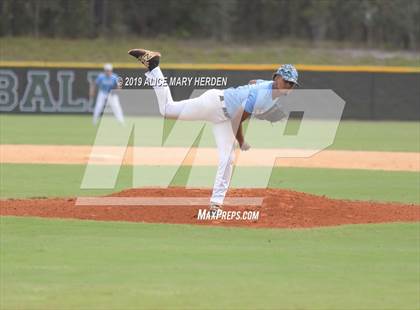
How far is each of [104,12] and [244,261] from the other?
5206 centimetres

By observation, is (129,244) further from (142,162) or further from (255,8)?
(255,8)

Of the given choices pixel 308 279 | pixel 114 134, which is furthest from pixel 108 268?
pixel 114 134

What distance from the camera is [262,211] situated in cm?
1497

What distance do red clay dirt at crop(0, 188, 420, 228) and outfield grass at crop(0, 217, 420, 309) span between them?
0.59 metres

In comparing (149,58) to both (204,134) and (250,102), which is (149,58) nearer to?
(250,102)

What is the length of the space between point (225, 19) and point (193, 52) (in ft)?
27.4

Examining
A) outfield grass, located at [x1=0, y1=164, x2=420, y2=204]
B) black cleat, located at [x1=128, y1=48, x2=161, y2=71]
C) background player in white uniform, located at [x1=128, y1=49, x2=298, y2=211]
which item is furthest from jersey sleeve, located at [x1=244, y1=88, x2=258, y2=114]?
outfield grass, located at [x1=0, y1=164, x2=420, y2=204]

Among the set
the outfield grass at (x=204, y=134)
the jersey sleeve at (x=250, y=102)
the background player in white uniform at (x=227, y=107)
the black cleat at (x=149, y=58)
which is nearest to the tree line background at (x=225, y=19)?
the outfield grass at (x=204, y=134)

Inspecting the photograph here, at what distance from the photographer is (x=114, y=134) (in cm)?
3541

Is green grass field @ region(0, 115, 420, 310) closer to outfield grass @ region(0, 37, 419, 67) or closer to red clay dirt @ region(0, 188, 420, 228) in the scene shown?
red clay dirt @ region(0, 188, 420, 228)

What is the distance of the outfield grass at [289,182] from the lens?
18.7m

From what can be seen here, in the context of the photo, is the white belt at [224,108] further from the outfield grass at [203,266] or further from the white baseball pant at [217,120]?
the outfield grass at [203,266]

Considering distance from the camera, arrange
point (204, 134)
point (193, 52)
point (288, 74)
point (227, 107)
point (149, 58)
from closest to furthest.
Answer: point (288, 74) → point (227, 107) → point (149, 58) → point (204, 134) → point (193, 52)

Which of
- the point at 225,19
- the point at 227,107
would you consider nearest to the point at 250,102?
the point at 227,107
